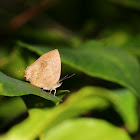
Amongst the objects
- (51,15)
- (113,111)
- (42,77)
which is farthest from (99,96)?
(51,15)

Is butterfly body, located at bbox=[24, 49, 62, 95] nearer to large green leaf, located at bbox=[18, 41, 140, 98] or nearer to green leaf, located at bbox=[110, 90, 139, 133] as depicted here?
large green leaf, located at bbox=[18, 41, 140, 98]

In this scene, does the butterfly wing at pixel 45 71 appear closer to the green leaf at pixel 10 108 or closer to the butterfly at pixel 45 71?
the butterfly at pixel 45 71

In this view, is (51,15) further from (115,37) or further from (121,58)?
(121,58)

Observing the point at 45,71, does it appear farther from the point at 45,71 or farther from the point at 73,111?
the point at 73,111

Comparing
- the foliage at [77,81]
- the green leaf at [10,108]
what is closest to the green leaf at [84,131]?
the foliage at [77,81]

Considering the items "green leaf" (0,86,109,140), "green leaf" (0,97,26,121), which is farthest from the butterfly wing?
"green leaf" (0,97,26,121)

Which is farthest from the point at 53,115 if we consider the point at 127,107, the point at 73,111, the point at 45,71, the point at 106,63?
the point at 127,107
